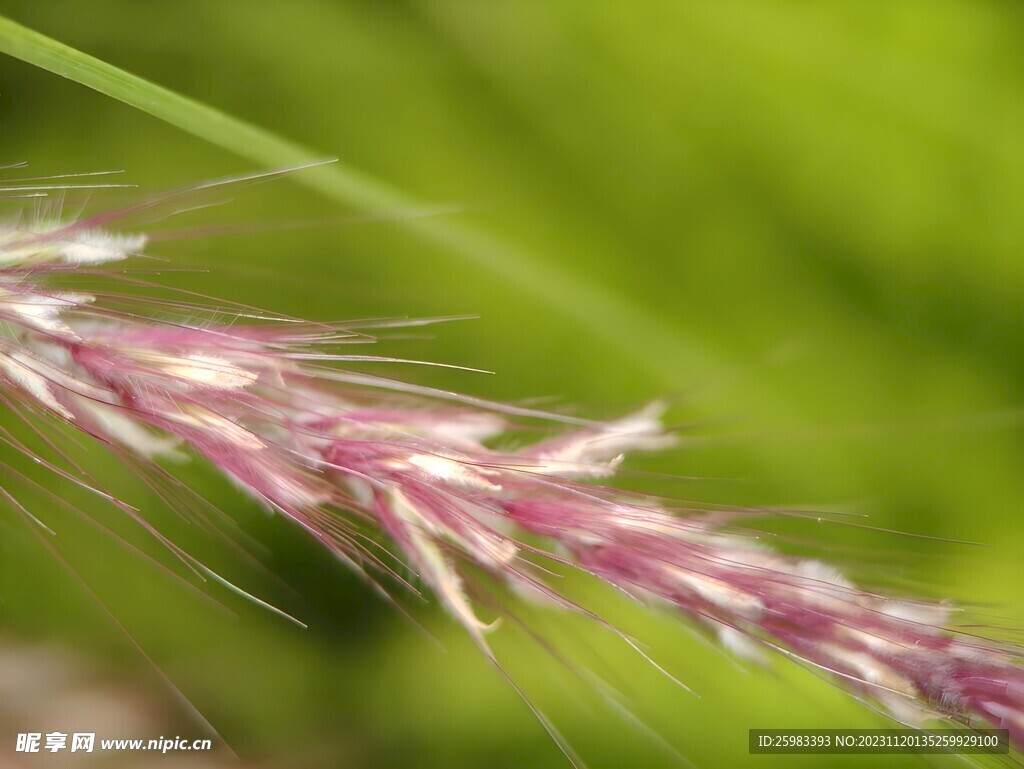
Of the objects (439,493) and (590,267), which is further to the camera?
(590,267)

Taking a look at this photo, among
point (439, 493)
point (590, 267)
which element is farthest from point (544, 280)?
point (439, 493)

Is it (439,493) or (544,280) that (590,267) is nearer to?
(544,280)

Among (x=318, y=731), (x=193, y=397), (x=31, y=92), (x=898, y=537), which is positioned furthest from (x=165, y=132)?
(x=898, y=537)

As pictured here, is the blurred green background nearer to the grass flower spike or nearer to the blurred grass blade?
the blurred grass blade

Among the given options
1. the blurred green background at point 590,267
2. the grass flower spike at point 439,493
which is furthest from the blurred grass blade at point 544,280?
the grass flower spike at point 439,493

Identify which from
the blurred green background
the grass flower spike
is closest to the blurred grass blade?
the blurred green background

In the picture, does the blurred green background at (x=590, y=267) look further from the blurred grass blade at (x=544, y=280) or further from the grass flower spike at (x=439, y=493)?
the grass flower spike at (x=439, y=493)
